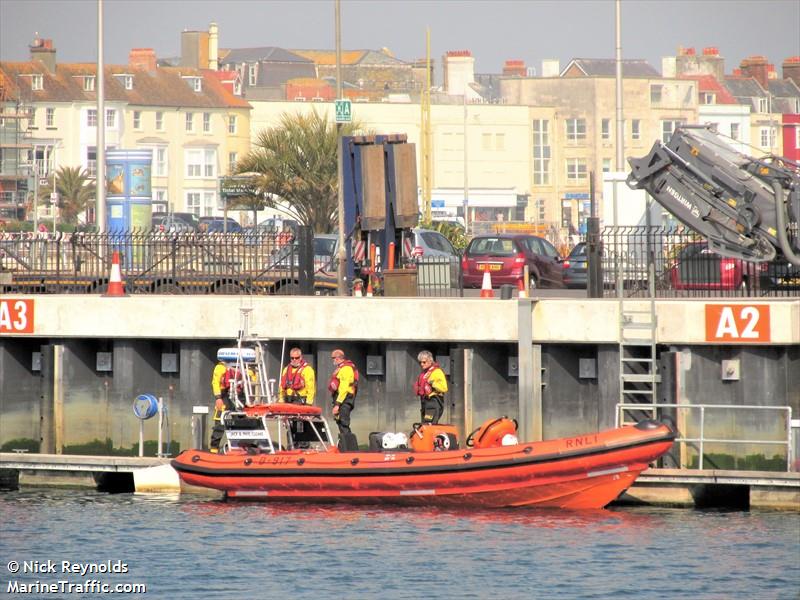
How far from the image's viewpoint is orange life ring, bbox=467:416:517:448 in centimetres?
2211

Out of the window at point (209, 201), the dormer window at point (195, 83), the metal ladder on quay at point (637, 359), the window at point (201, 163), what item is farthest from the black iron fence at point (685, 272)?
the dormer window at point (195, 83)

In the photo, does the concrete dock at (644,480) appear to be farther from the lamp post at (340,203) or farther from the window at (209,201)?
the window at (209,201)

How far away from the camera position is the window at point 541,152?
107312 millimetres

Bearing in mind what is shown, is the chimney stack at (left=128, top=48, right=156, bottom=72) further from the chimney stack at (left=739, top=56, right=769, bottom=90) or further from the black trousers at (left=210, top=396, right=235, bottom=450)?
the black trousers at (left=210, top=396, right=235, bottom=450)

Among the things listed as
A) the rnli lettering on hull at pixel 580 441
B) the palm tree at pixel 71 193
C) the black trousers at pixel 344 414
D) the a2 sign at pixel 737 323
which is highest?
the palm tree at pixel 71 193

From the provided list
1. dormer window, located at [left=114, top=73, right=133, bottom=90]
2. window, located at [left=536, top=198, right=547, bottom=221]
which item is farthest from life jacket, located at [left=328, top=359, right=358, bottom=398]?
window, located at [left=536, top=198, right=547, bottom=221]

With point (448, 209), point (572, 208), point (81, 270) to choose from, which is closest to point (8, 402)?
point (81, 270)

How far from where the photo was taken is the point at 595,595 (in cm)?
1783

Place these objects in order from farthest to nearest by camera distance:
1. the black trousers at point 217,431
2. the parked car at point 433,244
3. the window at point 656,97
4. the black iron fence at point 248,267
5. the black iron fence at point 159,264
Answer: the window at point 656,97 → the parked car at point 433,244 → the black iron fence at point 159,264 → the black iron fence at point 248,267 → the black trousers at point 217,431

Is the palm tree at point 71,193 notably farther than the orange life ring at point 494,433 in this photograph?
Yes

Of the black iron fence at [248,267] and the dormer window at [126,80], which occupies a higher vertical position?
the dormer window at [126,80]

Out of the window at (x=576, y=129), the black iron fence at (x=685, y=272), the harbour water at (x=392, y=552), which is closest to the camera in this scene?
the harbour water at (x=392, y=552)

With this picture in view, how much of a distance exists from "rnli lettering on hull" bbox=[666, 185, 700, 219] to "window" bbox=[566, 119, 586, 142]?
8262 cm

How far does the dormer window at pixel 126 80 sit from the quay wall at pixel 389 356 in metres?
70.6
